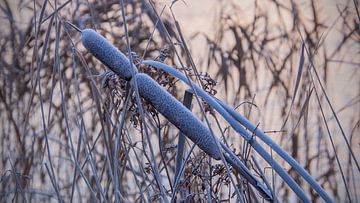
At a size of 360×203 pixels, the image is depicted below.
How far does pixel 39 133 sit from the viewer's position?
192 cm

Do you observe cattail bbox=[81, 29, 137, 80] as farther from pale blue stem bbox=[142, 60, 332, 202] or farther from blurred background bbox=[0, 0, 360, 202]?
blurred background bbox=[0, 0, 360, 202]

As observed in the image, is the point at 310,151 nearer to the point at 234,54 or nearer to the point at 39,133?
the point at 234,54

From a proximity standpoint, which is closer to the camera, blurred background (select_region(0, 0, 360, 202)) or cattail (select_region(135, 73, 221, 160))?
cattail (select_region(135, 73, 221, 160))

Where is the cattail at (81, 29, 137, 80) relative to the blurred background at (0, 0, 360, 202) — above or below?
below

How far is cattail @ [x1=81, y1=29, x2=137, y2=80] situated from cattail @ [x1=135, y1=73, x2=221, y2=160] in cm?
3

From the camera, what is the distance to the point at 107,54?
673mm

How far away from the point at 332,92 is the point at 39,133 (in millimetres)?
868

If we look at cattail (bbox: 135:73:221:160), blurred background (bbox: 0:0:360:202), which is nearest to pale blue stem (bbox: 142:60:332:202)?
cattail (bbox: 135:73:221:160)

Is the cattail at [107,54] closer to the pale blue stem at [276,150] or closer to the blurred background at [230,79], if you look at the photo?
the pale blue stem at [276,150]

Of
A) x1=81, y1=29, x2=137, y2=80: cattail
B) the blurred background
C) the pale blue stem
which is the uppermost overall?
the blurred background

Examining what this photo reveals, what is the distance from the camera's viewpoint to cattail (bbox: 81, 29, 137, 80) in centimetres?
67

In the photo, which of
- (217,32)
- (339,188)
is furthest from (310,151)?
(217,32)

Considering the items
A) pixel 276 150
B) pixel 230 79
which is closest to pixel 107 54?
pixel 276 150

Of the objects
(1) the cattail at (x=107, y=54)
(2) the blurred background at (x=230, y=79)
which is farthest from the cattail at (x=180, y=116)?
(2) the blurred background at (x=230, y=79)
